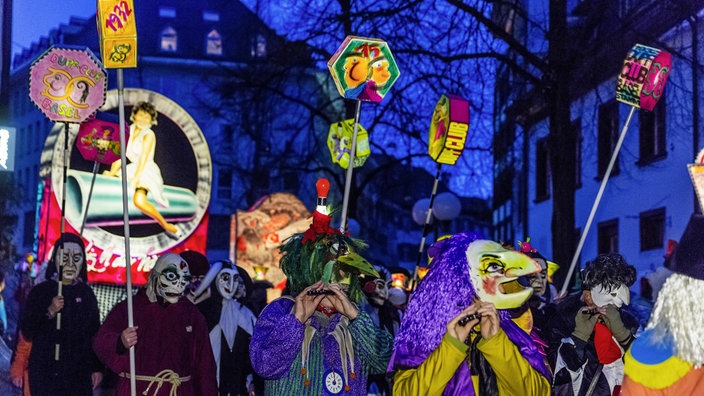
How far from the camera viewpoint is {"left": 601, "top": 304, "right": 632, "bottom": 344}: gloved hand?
19.4 feet

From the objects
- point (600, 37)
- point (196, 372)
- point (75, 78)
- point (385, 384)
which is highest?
point (600, 37)

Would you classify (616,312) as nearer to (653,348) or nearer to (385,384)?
(653,348)

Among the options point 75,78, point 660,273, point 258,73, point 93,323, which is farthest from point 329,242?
point 258,73

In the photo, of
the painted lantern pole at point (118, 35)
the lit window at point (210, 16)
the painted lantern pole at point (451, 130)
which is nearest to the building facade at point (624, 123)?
the painted lantern pole at point (451, 130)

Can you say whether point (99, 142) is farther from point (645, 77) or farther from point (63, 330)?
point (645, 77)

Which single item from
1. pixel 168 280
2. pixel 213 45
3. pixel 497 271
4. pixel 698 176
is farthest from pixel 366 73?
pixel 213 45

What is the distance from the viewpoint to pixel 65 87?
29.4 ft

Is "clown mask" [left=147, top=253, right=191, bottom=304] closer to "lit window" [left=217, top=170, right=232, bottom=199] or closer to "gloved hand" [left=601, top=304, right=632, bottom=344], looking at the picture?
"gloved hand" [left=601, top=304, right=632, bottom=344]

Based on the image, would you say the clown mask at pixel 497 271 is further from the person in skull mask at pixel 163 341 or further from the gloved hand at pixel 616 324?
the person in skull mask at pixel 163 341

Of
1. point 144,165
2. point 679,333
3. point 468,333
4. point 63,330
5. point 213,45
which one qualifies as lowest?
point 63,330

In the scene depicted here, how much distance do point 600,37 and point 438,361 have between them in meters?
11.2

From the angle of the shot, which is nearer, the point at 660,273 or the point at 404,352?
the point at 404,352

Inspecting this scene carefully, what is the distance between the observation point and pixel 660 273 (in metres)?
11.1

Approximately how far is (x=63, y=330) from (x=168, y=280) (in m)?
1.81
